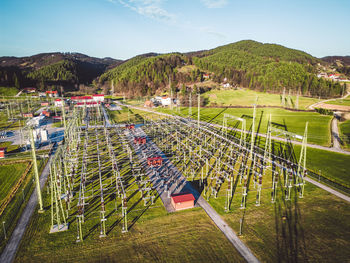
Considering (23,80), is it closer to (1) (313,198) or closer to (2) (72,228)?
(2) (72,228)

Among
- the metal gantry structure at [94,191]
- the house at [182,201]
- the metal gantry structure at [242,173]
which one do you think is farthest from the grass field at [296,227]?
the metal gantry structure at [94,191]

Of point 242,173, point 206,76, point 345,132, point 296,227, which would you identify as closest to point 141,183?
point 242,173

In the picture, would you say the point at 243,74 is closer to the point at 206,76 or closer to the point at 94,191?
the point at 206,76

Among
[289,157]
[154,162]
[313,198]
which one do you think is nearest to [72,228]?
[154,162]

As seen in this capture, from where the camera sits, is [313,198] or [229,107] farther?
[229,107]

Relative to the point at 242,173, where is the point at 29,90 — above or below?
above
